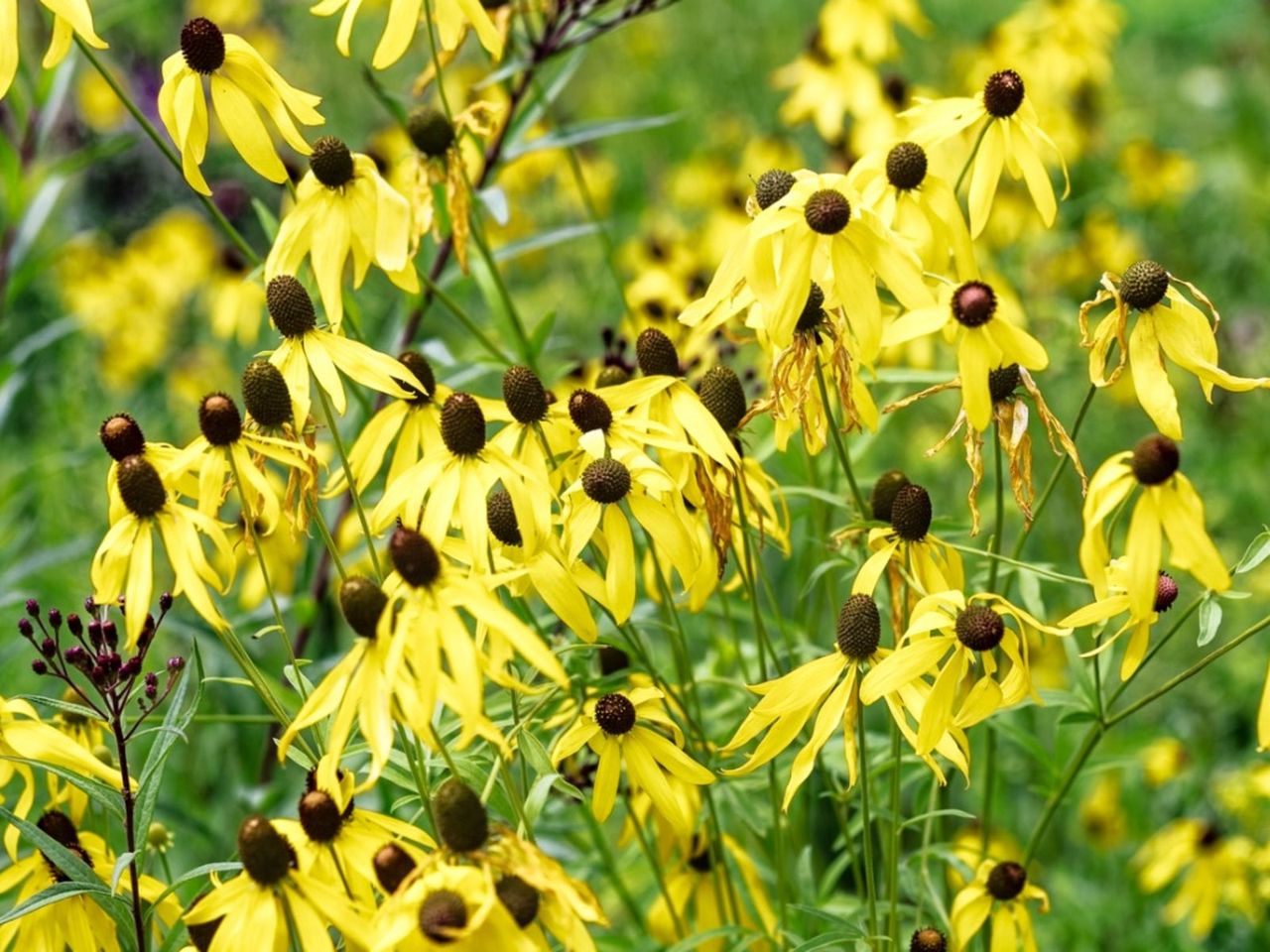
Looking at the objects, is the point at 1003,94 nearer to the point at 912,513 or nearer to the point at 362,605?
the point at 912,513

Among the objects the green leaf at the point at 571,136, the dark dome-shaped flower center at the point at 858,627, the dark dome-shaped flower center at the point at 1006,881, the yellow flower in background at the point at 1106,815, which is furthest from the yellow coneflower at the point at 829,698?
the yellow flower in background at the point at 1106,815

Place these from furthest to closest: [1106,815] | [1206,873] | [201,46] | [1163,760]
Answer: [1106,815] → [1163,760] → [1206,873] → [201,46]

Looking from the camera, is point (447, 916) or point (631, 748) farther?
point (631, 748)

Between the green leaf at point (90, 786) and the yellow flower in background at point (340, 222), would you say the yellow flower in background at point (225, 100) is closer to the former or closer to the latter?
the yellow flower in background at point (340, 222)

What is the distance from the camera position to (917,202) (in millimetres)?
1649

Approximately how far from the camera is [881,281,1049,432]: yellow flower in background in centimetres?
135

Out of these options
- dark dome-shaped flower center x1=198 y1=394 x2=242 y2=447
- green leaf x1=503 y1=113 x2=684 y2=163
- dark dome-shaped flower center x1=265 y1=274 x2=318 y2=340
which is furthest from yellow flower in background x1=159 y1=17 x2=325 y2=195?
green leaf x1=503 y1=113 x2=684 y2=163

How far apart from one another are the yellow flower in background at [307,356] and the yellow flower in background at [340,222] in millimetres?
99

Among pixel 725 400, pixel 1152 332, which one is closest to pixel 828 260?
pixel 725 400

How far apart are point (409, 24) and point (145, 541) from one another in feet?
2.04

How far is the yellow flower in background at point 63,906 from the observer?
1.41m

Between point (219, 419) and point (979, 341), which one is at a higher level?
point (219, 419)

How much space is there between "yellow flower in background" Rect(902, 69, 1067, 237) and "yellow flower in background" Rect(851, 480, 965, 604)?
13.2 inches

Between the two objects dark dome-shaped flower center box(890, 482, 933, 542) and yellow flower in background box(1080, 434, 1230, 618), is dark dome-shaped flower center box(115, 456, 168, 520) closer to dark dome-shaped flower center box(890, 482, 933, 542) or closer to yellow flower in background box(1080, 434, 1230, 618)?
dark dome-shaped flower center box(890, 482, 933, 542)
